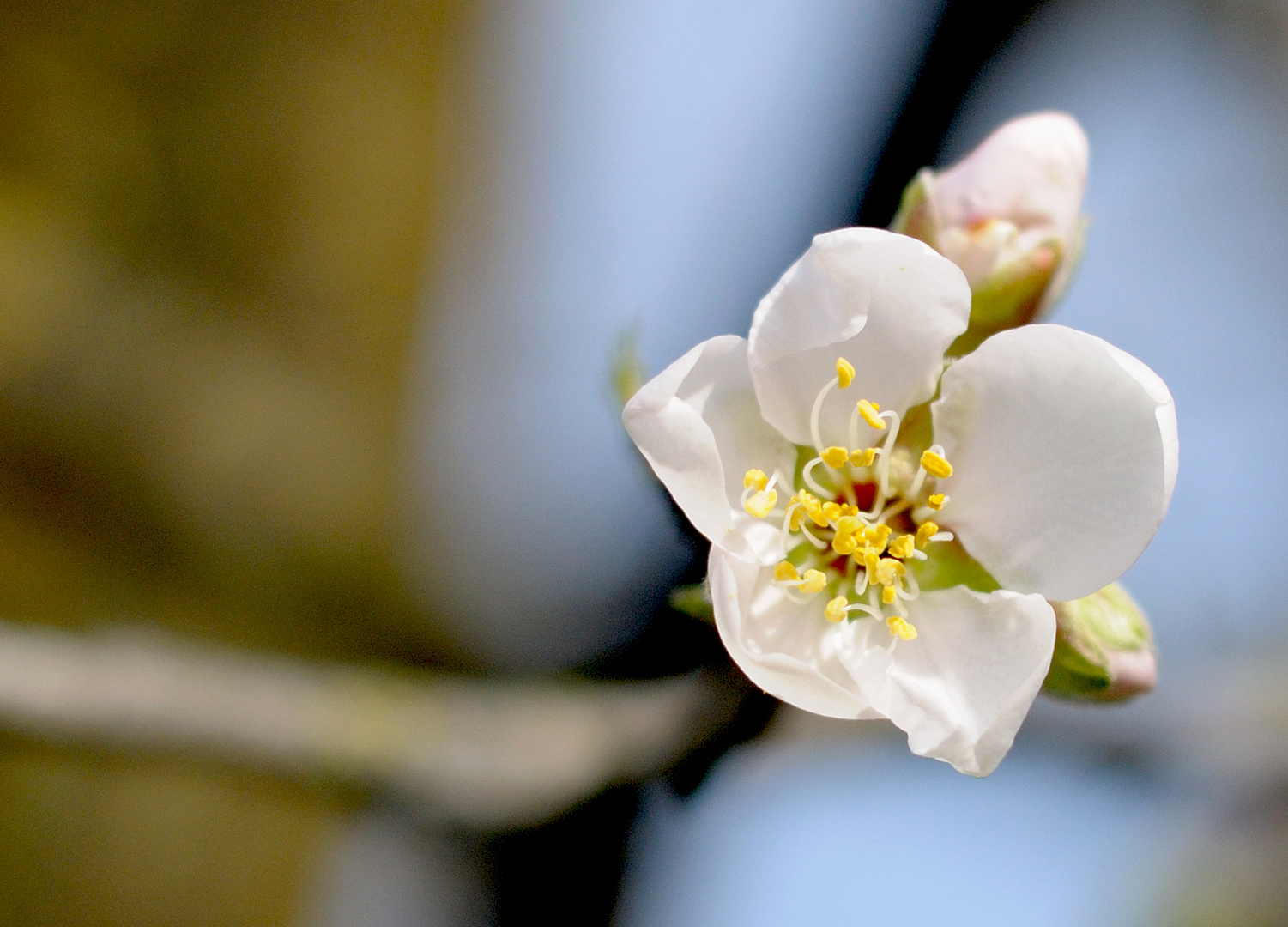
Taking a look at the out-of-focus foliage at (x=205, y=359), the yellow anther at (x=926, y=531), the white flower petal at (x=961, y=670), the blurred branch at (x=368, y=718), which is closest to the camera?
the white flower petal at (x=961, y=670)

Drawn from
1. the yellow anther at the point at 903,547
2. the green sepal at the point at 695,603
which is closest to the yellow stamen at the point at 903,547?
the yellow anther at the point at 903,547

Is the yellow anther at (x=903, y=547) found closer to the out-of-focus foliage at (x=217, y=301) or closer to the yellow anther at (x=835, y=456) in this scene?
the yellow anther at (x=835, y=456)

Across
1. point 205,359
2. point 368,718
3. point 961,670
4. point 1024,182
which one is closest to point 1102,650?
point 961,670

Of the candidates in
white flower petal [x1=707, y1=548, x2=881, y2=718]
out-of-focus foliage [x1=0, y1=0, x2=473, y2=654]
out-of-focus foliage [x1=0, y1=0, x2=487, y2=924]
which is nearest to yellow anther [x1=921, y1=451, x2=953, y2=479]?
white flower petal [x1=707, y1=548, x2=881, y2=718]

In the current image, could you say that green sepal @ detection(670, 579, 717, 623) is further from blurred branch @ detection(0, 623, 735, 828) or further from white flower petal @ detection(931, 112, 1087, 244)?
white flower petal @ detection(931, 112, 1087, 244)

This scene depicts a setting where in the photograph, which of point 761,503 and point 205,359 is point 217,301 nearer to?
point 205,359

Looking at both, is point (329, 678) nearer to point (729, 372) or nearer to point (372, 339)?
point (729, 372)
